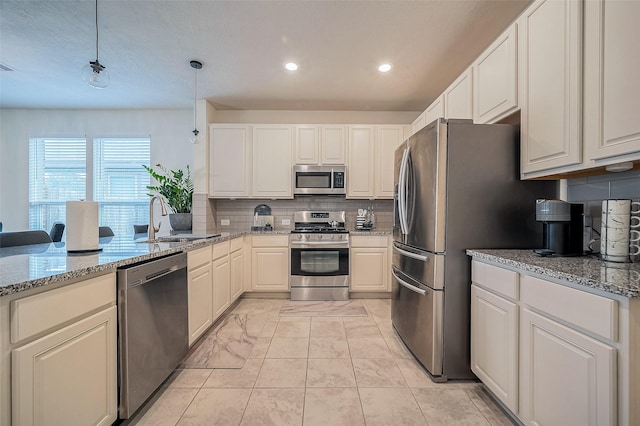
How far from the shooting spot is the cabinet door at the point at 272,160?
3789 millimetres

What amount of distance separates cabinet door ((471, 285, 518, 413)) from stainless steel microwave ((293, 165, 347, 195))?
2.34m

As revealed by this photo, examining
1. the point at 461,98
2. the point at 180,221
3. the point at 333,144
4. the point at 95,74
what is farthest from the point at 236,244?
the point at 461,98

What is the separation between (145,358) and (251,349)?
3.05 ft

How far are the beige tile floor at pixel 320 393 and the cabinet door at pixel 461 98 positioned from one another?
207 cm

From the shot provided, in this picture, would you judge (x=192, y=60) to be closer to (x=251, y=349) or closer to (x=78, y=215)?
(x=78, y=215)

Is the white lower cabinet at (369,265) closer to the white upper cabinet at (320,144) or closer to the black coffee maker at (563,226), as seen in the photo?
the white upper cabinet at (320,144)

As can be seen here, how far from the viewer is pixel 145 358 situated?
1475mm

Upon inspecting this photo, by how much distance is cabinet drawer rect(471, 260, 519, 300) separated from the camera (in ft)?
4.48

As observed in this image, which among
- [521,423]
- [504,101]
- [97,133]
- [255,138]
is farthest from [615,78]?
[97,133]

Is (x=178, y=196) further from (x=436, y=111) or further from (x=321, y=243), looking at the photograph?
(x=436, y=111)

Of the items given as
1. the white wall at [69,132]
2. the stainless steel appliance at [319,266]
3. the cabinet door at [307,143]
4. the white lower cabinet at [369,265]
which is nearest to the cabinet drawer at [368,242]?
the white lower cabinet at [369,265]

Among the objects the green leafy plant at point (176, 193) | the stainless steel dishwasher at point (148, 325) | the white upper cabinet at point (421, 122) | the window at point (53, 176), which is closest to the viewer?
the stainless steel dishwasher at point (148, 325)

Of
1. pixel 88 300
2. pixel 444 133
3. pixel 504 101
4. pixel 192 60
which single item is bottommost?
pixel 88 300

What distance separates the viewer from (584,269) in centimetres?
112
